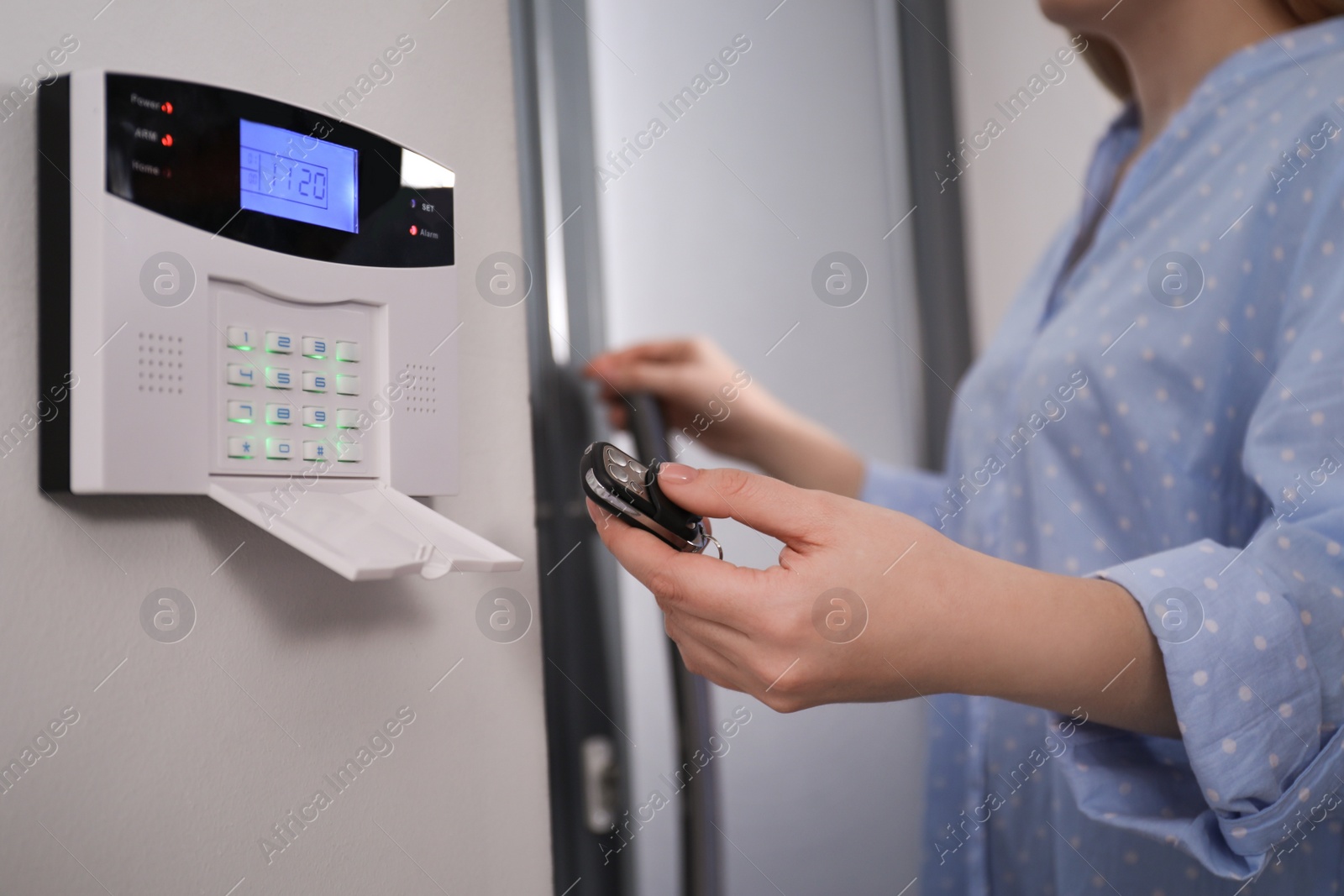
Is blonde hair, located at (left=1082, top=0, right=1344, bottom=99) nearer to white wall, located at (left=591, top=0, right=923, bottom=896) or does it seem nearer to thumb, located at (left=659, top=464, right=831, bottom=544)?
white wall, located at (left=591, top=0, right=923, bottom=896)

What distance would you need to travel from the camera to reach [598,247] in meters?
0.74

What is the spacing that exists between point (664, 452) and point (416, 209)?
0.39 metres

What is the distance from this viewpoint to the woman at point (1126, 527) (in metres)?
0.37

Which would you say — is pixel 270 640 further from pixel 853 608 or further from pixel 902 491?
pixel 902 491

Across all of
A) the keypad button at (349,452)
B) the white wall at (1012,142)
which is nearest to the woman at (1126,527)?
the keypad button at (349,452)

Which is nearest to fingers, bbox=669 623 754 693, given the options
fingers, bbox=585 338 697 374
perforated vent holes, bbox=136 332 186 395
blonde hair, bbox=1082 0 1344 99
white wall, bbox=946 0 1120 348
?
perforated vent holes, bbox=136 332 186 395

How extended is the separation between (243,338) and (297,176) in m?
0.06

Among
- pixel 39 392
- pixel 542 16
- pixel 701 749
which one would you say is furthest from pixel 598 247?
pixel 39 392

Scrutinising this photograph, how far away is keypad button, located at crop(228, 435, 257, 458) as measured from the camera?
27 centimetres

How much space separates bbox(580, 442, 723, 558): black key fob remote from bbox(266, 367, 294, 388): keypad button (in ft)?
0.33

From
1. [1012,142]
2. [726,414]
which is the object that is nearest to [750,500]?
[726,414]

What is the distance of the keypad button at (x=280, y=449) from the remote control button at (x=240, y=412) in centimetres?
1

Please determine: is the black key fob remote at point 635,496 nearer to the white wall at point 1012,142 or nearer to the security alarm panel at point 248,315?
the security alarm panel at point 248,315

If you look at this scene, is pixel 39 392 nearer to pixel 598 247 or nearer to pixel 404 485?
pixel 404 485
